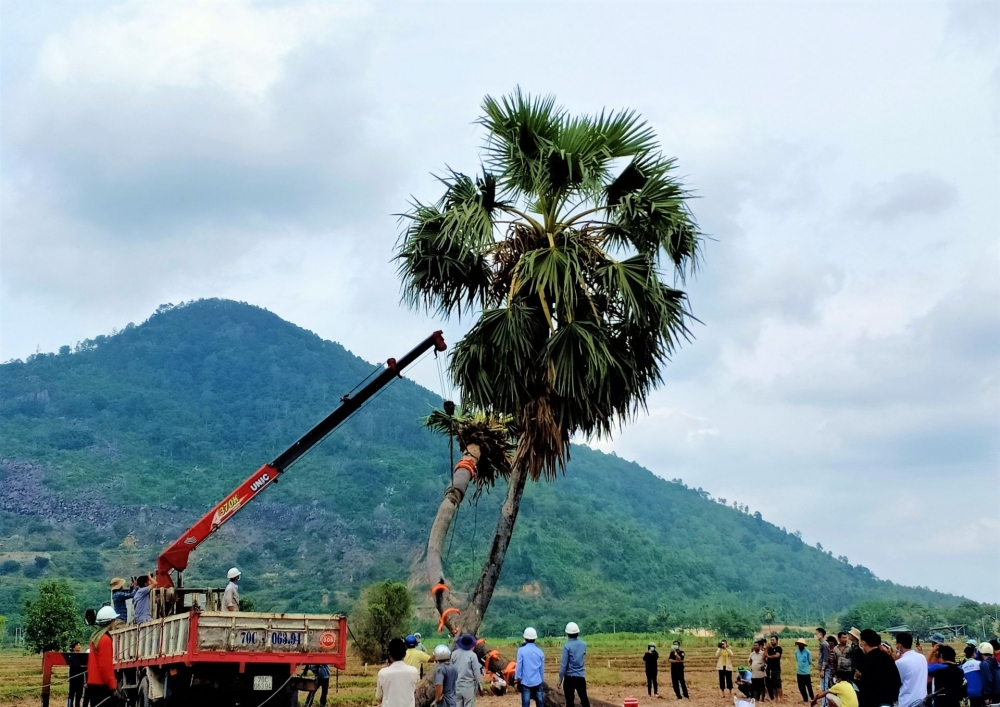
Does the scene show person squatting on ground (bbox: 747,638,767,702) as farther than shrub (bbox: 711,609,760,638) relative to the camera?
No

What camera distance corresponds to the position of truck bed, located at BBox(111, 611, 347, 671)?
15.3 meters

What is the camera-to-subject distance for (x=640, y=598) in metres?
122

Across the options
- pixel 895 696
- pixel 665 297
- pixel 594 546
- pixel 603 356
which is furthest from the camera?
pixel 594 546

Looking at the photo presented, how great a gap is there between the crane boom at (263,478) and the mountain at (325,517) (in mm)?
63841

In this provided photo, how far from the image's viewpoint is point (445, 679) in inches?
494

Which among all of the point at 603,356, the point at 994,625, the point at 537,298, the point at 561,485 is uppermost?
the point at 561,485

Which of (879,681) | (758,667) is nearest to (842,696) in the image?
(879,681)

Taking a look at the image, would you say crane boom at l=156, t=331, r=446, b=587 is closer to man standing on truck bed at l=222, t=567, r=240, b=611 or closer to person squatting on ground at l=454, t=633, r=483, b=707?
man standing on truck bed at l=222, t=567, r=240, b=611

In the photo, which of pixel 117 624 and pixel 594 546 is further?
pixel 594 546

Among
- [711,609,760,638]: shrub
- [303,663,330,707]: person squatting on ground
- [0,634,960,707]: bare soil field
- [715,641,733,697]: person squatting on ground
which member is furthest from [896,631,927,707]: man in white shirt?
[711,609,760,638]: shrub

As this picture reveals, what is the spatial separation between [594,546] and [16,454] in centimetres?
8019

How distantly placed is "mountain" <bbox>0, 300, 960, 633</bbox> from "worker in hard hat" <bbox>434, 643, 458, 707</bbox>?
246ft

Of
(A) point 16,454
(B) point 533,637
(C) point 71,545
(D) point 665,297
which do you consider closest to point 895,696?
(B) point 533,637

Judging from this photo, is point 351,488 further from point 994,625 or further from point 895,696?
point 895,696
